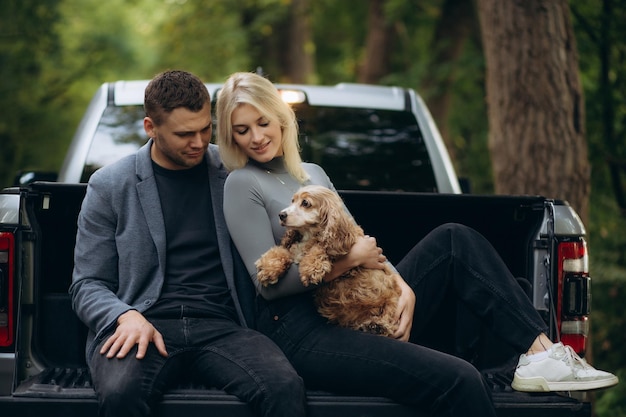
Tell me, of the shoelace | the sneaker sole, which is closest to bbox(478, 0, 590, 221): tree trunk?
the shoelace

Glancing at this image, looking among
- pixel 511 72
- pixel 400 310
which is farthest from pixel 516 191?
pixel 400 310

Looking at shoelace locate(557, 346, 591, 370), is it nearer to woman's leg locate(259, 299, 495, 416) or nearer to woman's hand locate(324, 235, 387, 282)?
woman's leg locate(259, 299, 495, 416)

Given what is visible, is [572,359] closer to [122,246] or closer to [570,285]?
[570,285]

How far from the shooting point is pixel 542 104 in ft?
21.8

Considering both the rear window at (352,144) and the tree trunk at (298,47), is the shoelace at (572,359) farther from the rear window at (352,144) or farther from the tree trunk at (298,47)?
the tree trunk at (298,47)

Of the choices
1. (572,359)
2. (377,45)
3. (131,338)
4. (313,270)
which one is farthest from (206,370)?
(377,45)

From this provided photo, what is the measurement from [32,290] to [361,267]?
1.30 metres

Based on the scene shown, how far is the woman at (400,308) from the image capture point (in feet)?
10.6

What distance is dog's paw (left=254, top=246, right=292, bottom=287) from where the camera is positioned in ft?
11.0

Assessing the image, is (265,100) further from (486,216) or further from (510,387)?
(510,387)

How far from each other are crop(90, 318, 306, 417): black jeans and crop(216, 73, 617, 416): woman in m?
0.17

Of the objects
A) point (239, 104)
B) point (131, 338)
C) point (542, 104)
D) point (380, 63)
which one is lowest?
point (131, 338)

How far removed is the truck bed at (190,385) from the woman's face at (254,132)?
1.30ft

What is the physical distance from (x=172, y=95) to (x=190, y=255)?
0.66 m
